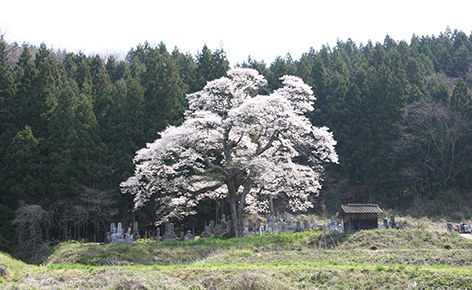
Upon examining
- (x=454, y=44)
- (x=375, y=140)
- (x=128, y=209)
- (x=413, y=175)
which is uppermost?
(x=454, y=44)

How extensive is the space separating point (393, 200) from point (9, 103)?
1022 inches

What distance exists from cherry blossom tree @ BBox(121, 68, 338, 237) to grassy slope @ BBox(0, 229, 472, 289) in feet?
11.7

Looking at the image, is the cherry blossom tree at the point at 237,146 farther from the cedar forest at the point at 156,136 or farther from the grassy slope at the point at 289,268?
the cedar forest at the point at 156,136

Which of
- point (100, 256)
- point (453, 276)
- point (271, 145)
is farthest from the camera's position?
point (271, 145)

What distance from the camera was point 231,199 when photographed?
57.2 feet

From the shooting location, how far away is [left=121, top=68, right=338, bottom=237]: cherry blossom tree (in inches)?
652

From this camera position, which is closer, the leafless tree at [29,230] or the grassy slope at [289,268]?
the grassy slope at [289,268]

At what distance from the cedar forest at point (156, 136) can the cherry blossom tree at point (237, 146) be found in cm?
586

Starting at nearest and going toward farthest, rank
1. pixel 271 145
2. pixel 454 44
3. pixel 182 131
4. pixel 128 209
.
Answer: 1. pixel 182 131
2. pixel 271 145
3. pixel 128 209
4. pixel 454 44

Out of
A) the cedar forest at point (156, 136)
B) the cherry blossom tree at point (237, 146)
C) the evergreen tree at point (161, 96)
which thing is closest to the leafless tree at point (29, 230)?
the cedar forest at point (156, 136)

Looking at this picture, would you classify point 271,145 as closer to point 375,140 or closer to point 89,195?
point 89,195

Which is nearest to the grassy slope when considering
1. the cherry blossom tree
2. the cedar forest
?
the cherry blossom tree

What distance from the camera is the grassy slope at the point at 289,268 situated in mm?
8906

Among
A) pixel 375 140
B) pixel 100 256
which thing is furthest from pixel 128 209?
pixel 375 140
